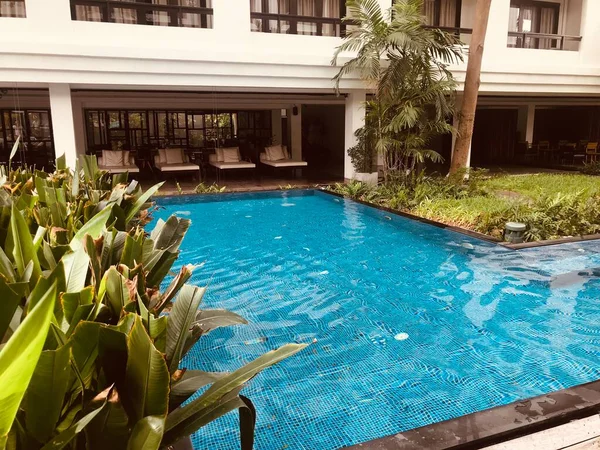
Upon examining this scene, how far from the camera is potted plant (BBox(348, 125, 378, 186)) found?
37.7ft

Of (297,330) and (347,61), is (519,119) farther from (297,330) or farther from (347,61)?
(297,330)

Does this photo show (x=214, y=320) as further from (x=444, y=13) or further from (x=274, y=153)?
(x=444, y=13)

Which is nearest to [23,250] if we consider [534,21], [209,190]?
[209,190]

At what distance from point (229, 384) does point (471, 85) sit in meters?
10.9

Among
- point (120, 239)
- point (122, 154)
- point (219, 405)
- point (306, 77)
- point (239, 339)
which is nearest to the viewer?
point (219, 405)

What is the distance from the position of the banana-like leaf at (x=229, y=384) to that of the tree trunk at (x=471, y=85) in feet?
33.6

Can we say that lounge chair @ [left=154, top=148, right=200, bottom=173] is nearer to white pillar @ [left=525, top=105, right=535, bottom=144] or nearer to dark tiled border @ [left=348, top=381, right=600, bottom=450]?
dark tiled border @ [left=348, top=381, right=600, bottom=450]

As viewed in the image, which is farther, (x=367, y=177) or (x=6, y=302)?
(x=367, y=177)

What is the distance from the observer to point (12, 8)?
9.93 metres

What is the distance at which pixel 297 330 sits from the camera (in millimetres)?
4180

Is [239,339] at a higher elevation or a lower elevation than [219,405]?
lower

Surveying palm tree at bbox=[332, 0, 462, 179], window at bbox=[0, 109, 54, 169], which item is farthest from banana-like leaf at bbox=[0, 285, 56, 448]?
window at bbox=[0, 109, 54, 169]

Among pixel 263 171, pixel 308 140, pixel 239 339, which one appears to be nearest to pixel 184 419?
pixel 239 339

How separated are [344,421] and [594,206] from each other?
678cm
